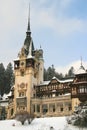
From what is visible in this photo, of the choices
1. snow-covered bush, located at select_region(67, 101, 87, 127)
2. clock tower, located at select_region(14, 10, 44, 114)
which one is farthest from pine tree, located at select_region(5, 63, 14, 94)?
snow-covered bush, located at select_region(67, 101, 87, 127)

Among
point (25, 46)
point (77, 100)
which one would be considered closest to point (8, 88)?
point (25, 46)

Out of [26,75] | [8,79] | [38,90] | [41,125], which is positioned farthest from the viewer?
[8,79]

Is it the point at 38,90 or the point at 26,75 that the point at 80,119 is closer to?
the point at 38,90

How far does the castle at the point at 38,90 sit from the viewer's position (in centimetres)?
8925

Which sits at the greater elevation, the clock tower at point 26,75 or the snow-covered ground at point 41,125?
the clock tower at point 26,75

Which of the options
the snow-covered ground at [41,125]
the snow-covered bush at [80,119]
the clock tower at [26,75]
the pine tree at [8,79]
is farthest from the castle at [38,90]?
the pine tree at [8,79]

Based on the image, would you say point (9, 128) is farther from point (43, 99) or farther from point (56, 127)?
point (43, 99)

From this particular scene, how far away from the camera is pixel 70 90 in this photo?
307 feet

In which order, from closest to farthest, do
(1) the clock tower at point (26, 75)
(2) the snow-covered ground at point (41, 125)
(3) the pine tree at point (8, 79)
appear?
(2) the snow-covered ground at point (41, 125) < (1) the clock tower at point (26, 75) < (3) the pine tree at point (8, 79)

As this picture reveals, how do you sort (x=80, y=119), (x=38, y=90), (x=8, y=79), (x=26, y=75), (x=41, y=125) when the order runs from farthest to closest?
1. (x=8, y=79)
2. (x=26, y=75)
3. (x=38, y=90)
4. (x=41, y=125)
5. (x=80, y=119)

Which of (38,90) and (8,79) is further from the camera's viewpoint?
(8,79)

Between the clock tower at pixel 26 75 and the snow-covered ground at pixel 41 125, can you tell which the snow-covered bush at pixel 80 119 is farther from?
the clock tower at pixel 26 75

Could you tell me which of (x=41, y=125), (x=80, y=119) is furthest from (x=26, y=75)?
(x=80, y=119)

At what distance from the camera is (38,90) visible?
101 metres
